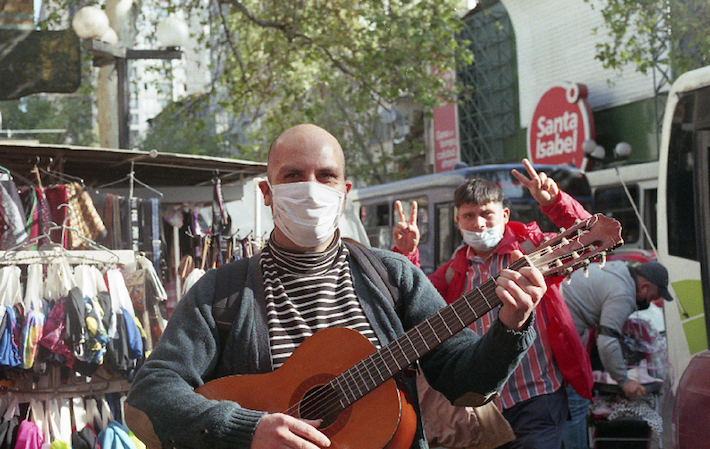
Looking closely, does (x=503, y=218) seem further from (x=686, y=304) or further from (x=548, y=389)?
(x=686, y=304)

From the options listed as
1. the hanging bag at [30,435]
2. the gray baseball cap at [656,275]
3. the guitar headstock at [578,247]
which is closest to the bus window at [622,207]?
the gray baseball cap at [656,275]

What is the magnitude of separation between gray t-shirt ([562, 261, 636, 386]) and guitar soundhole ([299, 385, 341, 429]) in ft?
11.7

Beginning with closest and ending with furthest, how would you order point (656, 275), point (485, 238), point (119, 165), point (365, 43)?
point (485, 238) < point (656, 275) < point (119, 165) < point (365, 43)

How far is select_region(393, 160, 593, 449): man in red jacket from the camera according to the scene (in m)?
4.04

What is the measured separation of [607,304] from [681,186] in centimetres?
171

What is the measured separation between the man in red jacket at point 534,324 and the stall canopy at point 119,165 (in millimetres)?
3880

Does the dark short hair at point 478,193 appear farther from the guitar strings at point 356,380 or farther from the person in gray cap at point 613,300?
the guitar strings at point 356,380

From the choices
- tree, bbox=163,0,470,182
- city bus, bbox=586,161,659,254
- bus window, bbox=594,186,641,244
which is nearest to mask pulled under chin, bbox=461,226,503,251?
tree, bbox=163,0,470,182

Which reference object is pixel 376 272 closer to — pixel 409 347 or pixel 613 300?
pixel 409 347

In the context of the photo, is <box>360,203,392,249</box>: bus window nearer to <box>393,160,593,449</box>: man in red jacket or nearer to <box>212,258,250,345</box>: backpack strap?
<box>393,160,593,449</box>: man in red jacket

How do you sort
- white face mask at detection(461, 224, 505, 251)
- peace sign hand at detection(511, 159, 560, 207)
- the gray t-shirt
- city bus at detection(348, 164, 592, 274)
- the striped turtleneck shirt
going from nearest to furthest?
the striped turtleneck shirt → peace sign hand at detection(511, 159, 560, 207) → white face mask at detection(461, 224, 505, 251) → the gray t-shirt → city bus at detection(348, 164, 592, 274)

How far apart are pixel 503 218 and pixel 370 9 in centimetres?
1013

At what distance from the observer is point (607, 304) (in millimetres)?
5609

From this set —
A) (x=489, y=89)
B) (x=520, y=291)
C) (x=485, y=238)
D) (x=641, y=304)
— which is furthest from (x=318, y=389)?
(x=489, y=89)
